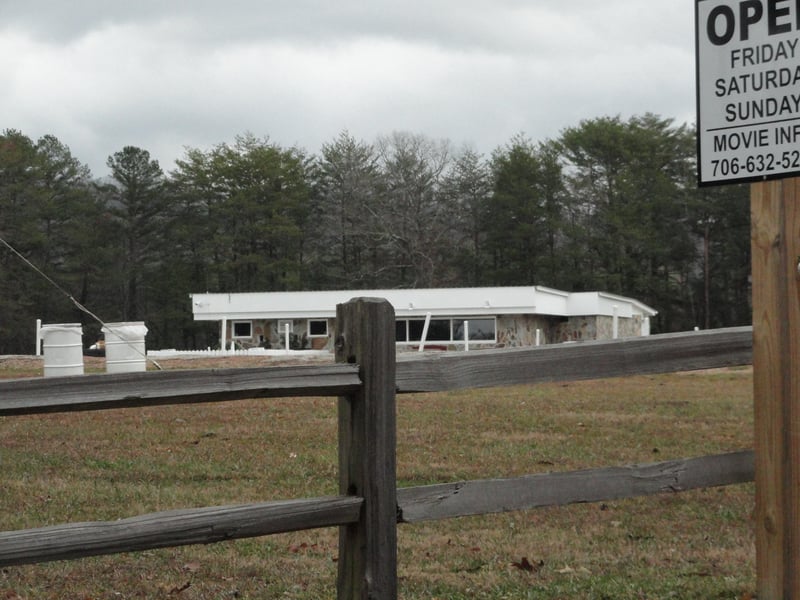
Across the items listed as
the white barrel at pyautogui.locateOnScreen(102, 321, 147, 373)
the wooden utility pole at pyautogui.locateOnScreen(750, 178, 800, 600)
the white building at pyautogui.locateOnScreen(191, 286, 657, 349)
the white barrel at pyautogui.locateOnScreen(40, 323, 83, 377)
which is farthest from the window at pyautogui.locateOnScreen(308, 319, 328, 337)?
the wooden utility pole at pyautogui.locateOnScreen(750, 178, 800, 600)

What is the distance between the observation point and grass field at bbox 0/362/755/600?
5.05 metres

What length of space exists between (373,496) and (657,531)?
375 cm

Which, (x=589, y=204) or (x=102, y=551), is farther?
(x=589, y=204)

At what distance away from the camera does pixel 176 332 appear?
58469 mm

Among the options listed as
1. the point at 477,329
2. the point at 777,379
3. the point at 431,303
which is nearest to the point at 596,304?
the point at 477,329

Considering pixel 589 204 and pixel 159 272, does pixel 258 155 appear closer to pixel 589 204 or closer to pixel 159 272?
pixel 159 272

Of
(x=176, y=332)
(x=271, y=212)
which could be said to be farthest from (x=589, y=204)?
(x=176, y=332)

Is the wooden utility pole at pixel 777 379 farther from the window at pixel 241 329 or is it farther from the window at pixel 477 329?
the window at pixel 241 329

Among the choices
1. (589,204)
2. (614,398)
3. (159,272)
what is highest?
(589,204)

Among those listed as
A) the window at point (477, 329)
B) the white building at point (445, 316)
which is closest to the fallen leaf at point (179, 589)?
the white building at point (445, 316)

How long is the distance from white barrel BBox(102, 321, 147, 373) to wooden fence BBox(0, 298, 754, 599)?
18.7 m

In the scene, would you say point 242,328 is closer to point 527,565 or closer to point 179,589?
point 527,565

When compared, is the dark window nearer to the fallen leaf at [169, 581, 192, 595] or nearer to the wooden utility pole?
the fallen leaf at [169, 581, 192, 595]

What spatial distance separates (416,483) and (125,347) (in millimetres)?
15336
